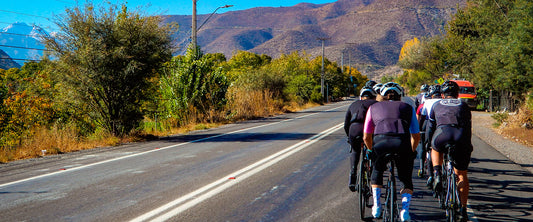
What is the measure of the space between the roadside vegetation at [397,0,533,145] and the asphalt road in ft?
26.6

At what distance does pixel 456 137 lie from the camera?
4.82m

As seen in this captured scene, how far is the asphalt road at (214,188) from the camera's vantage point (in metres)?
5.06

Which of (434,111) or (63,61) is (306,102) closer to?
(63,61)

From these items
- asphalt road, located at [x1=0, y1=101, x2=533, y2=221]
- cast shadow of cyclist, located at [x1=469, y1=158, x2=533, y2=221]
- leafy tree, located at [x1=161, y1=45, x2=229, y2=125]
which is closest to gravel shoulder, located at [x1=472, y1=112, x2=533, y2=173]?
asphalt road, located at [x1=0, y1=101, x2=533, y2=221]

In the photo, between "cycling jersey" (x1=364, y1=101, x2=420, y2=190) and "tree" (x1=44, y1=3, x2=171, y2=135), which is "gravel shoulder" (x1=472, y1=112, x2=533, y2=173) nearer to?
"cycling jersey" (x1=364, y1=101, x2=420, y2=190)

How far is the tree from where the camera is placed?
497 inches

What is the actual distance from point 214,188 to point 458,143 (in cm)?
354

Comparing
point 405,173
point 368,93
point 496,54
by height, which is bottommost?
point 405,173

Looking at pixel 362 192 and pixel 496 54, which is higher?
pixel 496 54

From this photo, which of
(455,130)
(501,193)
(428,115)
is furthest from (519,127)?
(455,130)

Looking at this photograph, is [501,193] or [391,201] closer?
[391,201]

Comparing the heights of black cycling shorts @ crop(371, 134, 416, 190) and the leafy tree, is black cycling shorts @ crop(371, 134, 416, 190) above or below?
below

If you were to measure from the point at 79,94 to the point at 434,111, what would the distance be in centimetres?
1121

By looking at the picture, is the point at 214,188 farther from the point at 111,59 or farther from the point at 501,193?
the point at 111,59
